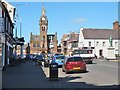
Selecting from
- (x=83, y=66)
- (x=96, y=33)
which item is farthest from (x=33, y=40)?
(x=83, y=66)

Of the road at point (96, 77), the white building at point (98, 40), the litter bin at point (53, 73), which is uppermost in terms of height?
the white building at point (98, 40)

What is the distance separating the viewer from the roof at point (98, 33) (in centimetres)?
10932

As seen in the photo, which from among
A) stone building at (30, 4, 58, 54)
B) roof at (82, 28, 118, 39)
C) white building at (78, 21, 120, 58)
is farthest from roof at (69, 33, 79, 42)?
stone building at (30, 4, 58, 54)

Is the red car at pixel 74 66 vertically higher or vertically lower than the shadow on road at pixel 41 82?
higher

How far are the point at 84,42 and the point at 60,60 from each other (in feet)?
223

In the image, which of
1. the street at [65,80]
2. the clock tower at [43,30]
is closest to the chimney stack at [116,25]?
the clock tower at [43,30]

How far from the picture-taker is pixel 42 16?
510 ft

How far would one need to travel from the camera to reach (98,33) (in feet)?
366

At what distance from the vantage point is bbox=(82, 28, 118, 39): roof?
109325mm

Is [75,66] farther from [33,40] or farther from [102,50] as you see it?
[33,40]

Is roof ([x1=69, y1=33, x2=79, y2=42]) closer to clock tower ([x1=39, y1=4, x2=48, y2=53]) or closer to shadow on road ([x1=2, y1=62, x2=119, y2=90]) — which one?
clock tower ([x1=39, y1=4, x2=48, y2=53])

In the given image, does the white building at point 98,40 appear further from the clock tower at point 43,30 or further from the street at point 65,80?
the street at point 65,80

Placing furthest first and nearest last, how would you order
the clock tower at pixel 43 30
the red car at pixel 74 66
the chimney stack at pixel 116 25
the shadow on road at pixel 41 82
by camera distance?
1. the clock tower at pixel 43 30
2. the chimney stack at pixel 116 25
3. the red car at pixel 74 66
4. the shadow on road at pixel 41 82

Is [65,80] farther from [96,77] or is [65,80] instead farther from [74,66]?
[74,66]
